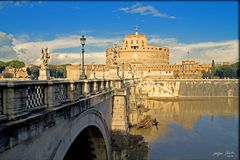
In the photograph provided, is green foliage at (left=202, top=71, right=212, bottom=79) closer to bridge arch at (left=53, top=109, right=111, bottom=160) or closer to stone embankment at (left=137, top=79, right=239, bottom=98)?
stone embankment at (left=137, top=79, right=239, bottom=98)

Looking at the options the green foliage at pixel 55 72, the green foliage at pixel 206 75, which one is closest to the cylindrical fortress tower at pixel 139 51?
the green foliage at pixel 206 75

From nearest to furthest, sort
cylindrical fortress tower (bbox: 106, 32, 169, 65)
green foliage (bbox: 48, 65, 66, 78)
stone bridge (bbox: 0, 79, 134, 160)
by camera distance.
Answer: stone bridge (bbox: 0, 79, 134, 160), green foliage (bbox: 48, 65, 66, 78), cylindrical fortress tower (bbox: 106, 32, 169, 65)

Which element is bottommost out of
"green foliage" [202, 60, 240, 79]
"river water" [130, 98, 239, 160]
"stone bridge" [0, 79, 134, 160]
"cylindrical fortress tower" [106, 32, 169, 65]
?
"river water" [130, 98, 239, 160]

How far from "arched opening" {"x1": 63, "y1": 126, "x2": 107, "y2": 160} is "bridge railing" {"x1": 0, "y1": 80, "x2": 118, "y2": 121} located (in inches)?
191

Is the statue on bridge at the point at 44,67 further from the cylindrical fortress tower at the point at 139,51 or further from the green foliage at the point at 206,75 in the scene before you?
the green foliage at the point at 206,75

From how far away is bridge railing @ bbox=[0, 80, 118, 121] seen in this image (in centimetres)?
472

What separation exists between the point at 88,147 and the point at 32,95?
29.1 feet

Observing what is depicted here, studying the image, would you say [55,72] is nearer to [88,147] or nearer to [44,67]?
[88,147]

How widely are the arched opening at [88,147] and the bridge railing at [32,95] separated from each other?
486 centimetres

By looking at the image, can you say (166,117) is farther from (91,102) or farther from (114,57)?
(91,102)

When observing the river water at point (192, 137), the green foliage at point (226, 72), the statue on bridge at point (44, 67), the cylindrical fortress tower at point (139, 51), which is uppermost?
the cylindrical fortress tower at point (139, 51)

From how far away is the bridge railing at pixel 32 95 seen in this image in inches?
186

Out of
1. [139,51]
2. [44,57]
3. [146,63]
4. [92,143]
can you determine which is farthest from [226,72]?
[44,57]

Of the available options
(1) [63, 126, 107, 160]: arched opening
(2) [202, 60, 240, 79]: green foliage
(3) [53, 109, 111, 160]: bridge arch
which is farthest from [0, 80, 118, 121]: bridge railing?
(2) [202, 60, 240, 79]: green foliage
